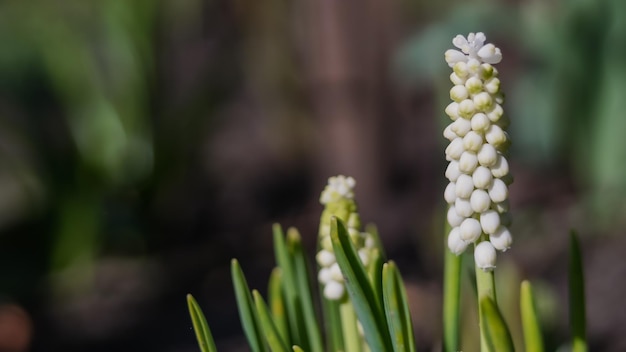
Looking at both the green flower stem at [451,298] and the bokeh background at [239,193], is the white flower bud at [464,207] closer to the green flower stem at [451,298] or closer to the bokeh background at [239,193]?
the green flower stem at [451,298]

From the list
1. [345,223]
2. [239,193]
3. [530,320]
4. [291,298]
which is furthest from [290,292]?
[239,193]

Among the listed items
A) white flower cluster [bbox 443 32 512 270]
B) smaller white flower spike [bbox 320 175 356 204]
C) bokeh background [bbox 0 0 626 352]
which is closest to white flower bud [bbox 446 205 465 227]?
white flower cluster [bbox 443 32 512 270]

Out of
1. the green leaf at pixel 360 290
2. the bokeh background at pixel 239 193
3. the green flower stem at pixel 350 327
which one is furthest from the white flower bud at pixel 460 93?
the bokeh background at pixel 239 193

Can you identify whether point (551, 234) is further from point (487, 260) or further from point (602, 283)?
point (487, 260)

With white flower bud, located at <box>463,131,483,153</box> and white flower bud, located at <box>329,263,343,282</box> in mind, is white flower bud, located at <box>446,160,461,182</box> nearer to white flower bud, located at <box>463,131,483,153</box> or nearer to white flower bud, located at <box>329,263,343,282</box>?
white flower bud, located at <box>463,131,483,153</box>

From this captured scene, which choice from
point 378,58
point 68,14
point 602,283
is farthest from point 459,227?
point 68,14

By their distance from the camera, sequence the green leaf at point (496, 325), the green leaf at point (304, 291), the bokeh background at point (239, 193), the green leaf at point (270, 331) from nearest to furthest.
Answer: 1. the green leaf at point (496, 325)
2. the green leaf at point (270, 331)
3. the green leaf at point (304, 291)
4. the bokeh background at point (239, 193)

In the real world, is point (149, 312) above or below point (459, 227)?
above
